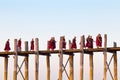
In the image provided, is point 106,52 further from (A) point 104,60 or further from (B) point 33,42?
(B) point 33,42

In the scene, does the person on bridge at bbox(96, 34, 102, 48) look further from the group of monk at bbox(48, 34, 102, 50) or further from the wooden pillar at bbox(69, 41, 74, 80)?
the wooden pillar at bbox(69, 41, 74, 80)

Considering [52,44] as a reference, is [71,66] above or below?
below

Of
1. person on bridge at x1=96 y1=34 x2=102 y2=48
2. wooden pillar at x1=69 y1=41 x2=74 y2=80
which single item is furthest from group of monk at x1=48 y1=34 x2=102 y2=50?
wooden pillar at x1=69 y1=41 x2=74 y2=80

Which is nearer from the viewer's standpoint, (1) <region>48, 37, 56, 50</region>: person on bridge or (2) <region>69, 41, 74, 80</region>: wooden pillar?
(2) <region>69, 41, 74, 80</region>: wooden pillar

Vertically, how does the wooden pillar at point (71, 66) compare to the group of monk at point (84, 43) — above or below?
below

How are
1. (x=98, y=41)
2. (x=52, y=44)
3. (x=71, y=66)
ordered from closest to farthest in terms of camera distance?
(x=98, y=41) < (x=71, y=66) < (x=52, y=44)

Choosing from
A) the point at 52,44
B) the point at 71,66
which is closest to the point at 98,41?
the point at 71,66

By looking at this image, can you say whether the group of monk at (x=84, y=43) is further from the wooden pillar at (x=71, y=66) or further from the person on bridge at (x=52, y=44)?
the wooden pillar at (x=71, y=66)

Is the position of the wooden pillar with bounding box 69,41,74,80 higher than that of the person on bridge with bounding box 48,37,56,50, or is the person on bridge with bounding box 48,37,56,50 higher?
the person on bridge with bounding box 48,37,56,50

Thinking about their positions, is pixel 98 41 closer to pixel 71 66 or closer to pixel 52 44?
pixel 71 66

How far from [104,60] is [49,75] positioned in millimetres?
3963

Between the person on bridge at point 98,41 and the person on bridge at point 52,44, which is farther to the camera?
the person on bridge at point 52,44

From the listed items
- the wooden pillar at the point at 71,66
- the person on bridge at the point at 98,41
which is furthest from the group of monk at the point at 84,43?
the wooden pillar at the point at 71,66

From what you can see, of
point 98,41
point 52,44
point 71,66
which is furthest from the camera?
point 52,44
